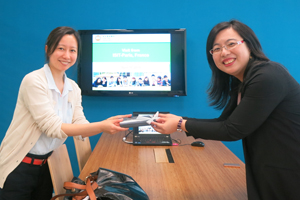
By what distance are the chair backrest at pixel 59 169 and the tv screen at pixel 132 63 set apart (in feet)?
4.57

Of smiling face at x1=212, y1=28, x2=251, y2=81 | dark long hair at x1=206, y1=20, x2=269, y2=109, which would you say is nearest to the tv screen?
dark long hair at x1=206, y1=20, x2=269, y2=109

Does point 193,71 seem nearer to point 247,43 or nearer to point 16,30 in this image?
point 247,43

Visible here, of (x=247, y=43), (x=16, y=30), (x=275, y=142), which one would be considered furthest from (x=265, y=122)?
(x=16, y=30)

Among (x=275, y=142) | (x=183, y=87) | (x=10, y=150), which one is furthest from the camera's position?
(x=183, y=87)

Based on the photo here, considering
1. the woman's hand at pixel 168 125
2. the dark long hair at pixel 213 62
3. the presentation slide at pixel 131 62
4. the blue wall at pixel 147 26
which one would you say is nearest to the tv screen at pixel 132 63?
the presentation slide at pixel 131 62

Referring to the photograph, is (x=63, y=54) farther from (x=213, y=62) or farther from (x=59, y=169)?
(x=213, y=62)

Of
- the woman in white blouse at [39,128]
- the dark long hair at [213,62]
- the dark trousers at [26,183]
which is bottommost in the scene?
the dark trousers at [26,183]

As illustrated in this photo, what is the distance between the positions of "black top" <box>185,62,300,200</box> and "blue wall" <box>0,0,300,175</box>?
174 cm

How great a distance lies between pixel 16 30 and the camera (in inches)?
107

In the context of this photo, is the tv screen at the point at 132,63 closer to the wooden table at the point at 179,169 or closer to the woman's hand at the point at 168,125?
the wooden table at the point at 179,169

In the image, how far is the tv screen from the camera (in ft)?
8.58

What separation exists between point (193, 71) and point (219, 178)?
65.0 inches

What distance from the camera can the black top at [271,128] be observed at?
965 mm

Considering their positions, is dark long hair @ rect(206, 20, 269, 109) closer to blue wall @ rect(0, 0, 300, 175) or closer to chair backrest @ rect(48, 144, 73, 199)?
chair backrest @ rect(48, 144, 73, 199)
